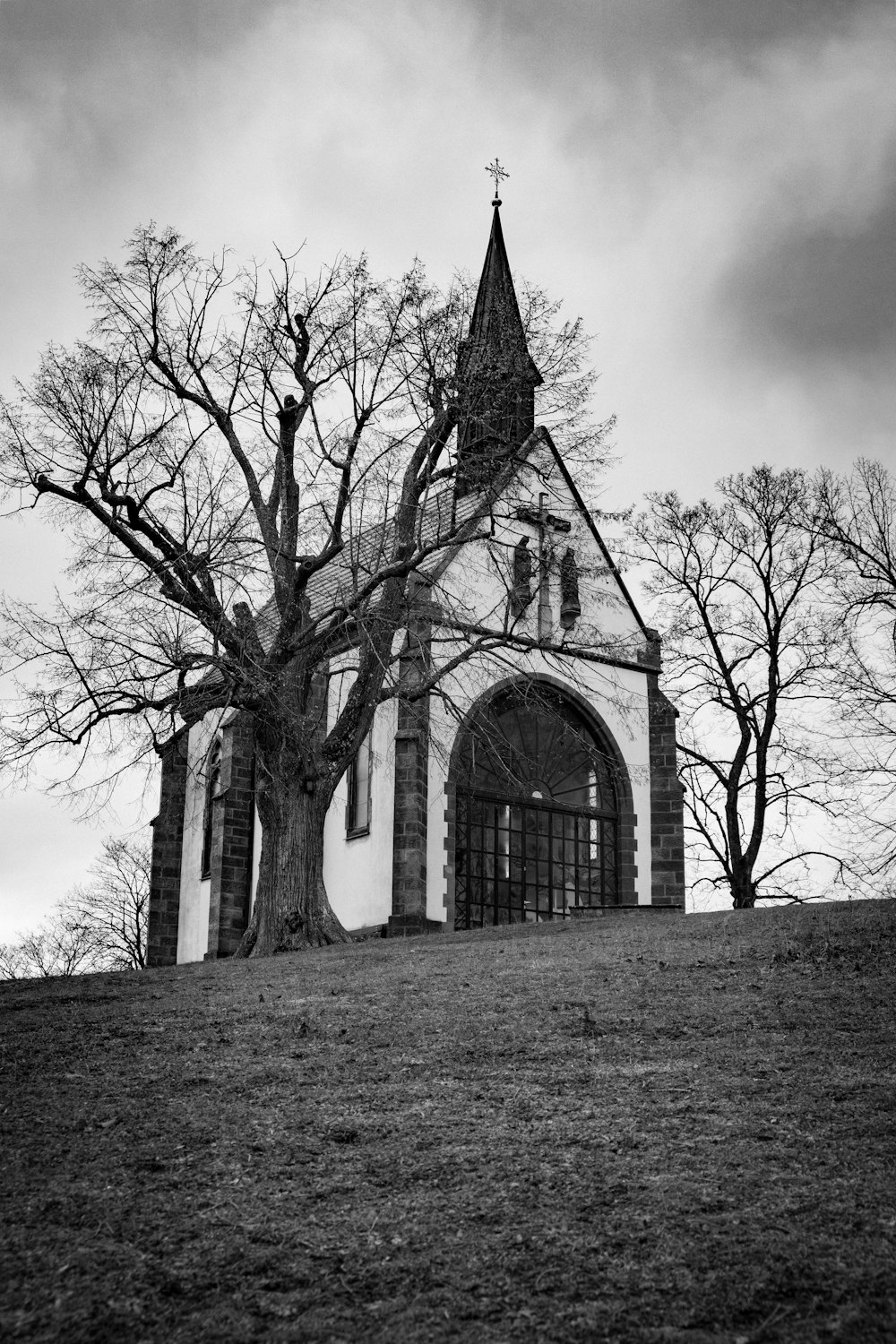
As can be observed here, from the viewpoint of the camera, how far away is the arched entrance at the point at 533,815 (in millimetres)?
23344

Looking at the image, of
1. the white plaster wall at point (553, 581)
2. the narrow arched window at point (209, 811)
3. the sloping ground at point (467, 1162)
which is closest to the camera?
the sloping ground at point (467, 1162)

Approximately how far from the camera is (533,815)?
2442 cm

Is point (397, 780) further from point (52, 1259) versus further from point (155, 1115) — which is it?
point (52, 1259)

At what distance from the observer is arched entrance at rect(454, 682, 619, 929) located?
23344 millimetres

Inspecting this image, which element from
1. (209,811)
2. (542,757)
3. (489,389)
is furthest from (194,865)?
(489,389)

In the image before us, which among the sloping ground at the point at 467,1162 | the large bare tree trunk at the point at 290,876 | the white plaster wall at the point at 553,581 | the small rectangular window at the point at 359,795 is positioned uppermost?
the white plaster wall at the point at 553,581

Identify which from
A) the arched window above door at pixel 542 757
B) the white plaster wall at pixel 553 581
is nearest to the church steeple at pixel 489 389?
the white plaster wall at pixel 553 581

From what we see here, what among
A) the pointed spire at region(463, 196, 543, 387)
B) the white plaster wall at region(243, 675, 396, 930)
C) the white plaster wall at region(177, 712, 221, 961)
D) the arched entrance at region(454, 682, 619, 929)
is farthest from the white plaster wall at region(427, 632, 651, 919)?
the white plaster wall at region(177, 712, 221, 961)

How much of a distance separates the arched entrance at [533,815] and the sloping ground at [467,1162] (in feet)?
40.8

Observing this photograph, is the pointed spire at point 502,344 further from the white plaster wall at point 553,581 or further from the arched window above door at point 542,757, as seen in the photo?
the arched window above door at point 542,757

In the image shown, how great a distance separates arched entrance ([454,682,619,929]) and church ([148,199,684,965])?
34 millimetres

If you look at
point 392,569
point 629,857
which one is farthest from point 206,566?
point 629,857

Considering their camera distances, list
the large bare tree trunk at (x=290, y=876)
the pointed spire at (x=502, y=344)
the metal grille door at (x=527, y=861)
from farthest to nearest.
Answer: the metal grille door at (x=527, y=861) < the pointed spire at (x=502, y=344) < the large bare tree trunk at (x=290, y=876)

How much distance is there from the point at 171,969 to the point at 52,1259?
10.7m
